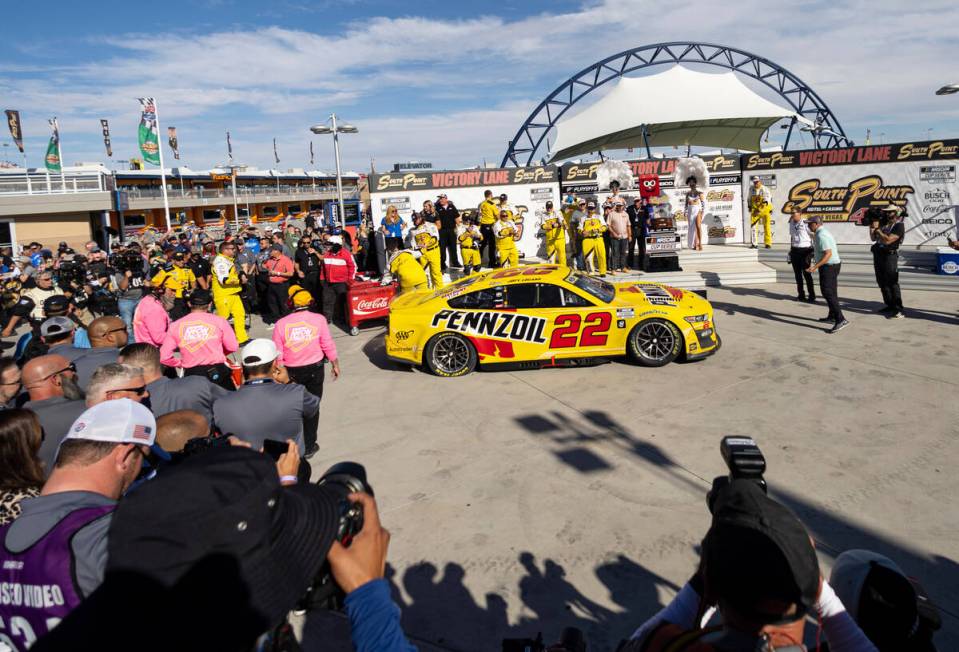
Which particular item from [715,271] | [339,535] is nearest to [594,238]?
[715,271]

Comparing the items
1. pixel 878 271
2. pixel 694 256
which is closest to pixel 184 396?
pixel 878 271

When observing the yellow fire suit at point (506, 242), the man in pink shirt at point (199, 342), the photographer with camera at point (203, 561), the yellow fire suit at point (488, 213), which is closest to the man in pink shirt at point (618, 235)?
the yellow fire suit at point (506, 242)

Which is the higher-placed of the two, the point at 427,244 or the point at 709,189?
the point at 709,189

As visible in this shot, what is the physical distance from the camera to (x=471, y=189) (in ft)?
59.1

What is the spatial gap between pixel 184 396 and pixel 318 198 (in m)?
74.8

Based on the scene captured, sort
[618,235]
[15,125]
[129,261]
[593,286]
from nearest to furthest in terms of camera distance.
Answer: [593,286]
[129,261]
[618,235]
[15,125]

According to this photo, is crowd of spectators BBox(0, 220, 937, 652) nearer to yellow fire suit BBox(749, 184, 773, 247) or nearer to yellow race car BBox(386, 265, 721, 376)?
yellow race car BBox(386, 265, 721, 376)

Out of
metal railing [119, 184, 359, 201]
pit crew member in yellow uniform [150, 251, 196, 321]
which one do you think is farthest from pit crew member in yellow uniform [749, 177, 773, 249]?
metal railing [119, 184, 359, 201]

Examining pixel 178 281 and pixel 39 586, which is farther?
pixel 178 281

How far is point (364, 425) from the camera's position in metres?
6.72

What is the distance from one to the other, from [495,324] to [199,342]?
3803 millimetres

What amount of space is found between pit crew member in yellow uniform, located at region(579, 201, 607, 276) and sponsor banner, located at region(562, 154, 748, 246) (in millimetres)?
4510

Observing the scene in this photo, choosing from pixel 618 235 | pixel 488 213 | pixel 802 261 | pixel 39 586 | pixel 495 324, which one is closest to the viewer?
pixel 39 586

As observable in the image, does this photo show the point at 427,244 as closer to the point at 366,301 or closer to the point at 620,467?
the point at 366,301
